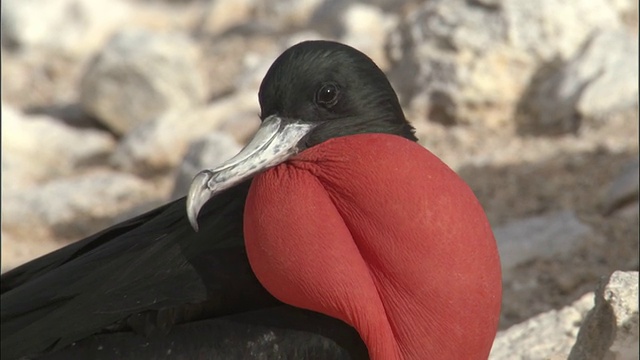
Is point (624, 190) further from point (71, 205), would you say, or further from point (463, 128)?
point (71, 205)

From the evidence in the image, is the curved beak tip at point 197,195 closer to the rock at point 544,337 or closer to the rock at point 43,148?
the rock at point 544,337

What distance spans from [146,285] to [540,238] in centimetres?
241

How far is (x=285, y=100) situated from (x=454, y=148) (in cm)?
360

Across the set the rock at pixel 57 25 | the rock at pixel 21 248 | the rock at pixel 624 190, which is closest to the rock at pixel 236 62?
the rock at pixel 57 25

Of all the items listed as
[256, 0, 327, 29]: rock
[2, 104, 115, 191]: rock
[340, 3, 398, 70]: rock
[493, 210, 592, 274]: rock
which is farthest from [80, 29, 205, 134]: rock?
[493, 210, 592, 274]: rock

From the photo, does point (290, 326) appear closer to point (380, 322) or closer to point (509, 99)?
point (380, 322)

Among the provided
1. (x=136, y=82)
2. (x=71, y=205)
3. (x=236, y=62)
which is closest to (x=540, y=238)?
(x=71, y=205)

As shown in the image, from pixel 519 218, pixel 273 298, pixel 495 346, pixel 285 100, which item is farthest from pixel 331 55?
pixel 519 218

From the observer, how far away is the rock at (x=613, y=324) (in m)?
3.06

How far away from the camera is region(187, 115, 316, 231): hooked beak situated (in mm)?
2705

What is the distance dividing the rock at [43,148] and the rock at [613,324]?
182 inches

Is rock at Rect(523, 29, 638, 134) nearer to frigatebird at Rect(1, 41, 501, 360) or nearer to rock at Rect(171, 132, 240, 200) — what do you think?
rock at Rect(171, 132, 240, 200)

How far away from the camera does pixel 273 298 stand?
2.84 metres

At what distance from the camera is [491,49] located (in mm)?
6551
